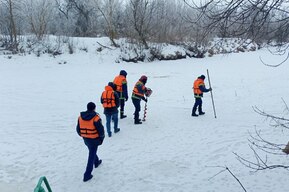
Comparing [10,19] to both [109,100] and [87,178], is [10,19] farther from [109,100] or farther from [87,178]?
[87,178]

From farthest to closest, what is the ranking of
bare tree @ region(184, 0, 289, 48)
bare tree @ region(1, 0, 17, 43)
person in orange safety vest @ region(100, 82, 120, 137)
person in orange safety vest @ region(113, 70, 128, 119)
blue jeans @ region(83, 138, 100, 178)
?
bare tree @ region(1, 0, 17, 43) < person in orange safety vest @ region(113, 70, 128, 119) < person in orange safety vest @ region(100, 82, 120, 137) < blue jeans @ region(83, 138, 100, 178) < bare tree @ region(184, 0, 289, 48)

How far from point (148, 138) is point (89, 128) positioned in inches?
121

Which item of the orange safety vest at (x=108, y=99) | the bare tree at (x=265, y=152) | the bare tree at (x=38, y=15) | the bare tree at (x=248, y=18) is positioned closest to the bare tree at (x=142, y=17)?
the bare tree at (x=38, y=15)

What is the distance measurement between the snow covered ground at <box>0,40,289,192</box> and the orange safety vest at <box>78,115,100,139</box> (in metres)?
1.06

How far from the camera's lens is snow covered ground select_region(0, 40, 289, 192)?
6.43 metres

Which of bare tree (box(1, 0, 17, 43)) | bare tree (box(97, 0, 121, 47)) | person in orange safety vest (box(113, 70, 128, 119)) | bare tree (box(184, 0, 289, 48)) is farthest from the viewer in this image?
bare tree (box(97, 0, 121, 47))

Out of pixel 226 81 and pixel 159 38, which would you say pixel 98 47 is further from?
pixel 226 81

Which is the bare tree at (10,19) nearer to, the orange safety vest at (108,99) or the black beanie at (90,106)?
the orange safety vest at (108,99)

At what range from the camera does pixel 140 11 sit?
28.3 m

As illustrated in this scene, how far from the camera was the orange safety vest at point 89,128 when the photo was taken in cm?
621

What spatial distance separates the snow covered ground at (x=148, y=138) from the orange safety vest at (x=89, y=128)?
3.47 ft

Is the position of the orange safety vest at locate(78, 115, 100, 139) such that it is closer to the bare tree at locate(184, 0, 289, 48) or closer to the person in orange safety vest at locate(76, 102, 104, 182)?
the person in orange safety vest at locate(76, 102, 104, 182)

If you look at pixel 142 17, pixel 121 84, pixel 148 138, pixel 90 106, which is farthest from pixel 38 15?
pixel 90 106

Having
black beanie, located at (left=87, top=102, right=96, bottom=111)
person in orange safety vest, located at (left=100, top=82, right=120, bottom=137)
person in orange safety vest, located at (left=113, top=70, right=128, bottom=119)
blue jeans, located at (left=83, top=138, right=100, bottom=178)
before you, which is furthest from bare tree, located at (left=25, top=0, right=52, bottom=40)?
blue jeans, located at (left=83, top=138, right=100, bottom=178)
